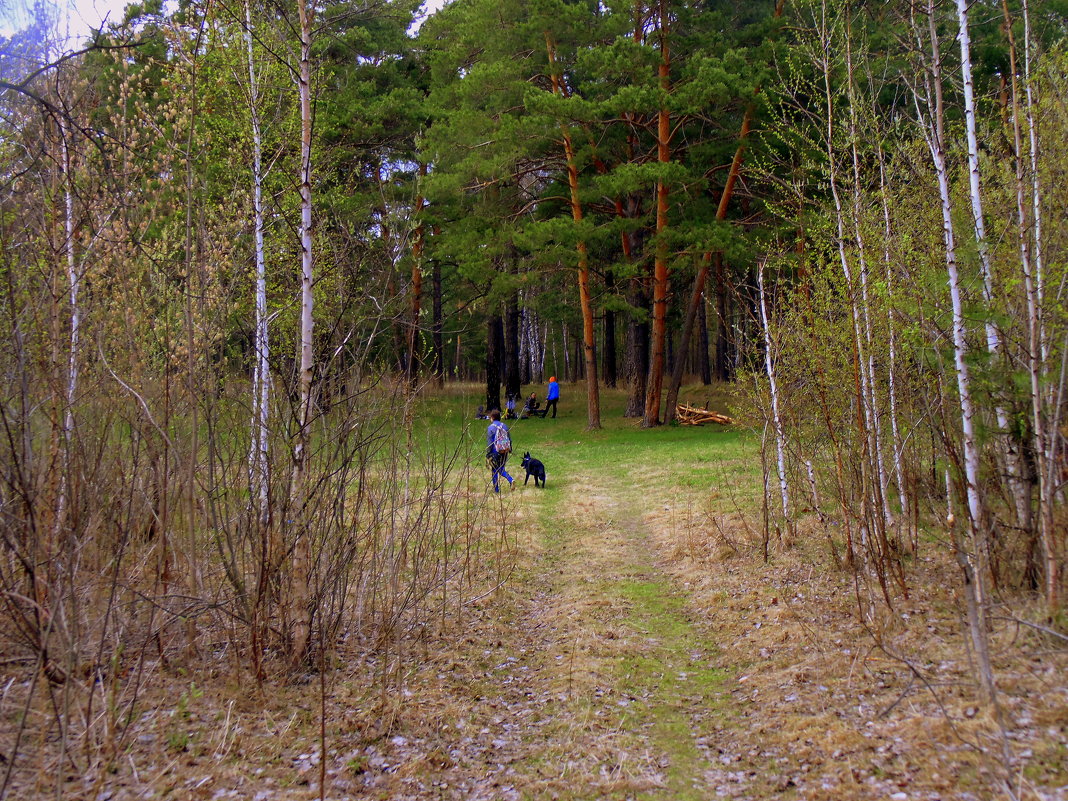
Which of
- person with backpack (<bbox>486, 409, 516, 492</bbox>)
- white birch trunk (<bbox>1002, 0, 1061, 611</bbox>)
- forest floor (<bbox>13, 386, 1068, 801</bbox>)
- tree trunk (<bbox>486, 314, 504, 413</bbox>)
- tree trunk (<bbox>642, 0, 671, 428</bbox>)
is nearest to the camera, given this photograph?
forest floor (<bbox>13, 386, 1068, 801</bbox>)

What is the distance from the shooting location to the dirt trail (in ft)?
13.0

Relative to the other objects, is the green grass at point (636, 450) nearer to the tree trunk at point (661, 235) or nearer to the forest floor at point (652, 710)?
the tree trunk at point (661, 235)

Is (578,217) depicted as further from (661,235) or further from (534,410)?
(534,410)

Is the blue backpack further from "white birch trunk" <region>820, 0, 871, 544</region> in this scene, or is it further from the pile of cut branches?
the pile of cut branches

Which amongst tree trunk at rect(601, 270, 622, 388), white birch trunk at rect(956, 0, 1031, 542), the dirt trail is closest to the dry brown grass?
the dirt trail

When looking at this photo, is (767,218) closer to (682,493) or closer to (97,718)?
(682,493)

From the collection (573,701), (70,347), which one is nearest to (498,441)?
(573,701)

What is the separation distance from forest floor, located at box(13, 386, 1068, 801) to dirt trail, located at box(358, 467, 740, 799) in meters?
0.02

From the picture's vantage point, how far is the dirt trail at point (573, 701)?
13.0 ft

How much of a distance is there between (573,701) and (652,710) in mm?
519

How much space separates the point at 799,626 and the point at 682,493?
6.01m

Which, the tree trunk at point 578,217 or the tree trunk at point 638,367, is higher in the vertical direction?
the tree trunk at point 578,217

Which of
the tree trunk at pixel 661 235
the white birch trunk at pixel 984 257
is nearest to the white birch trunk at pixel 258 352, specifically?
the white birch trunk at pixel 984 257

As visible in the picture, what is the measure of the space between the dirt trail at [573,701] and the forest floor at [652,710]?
2cm
